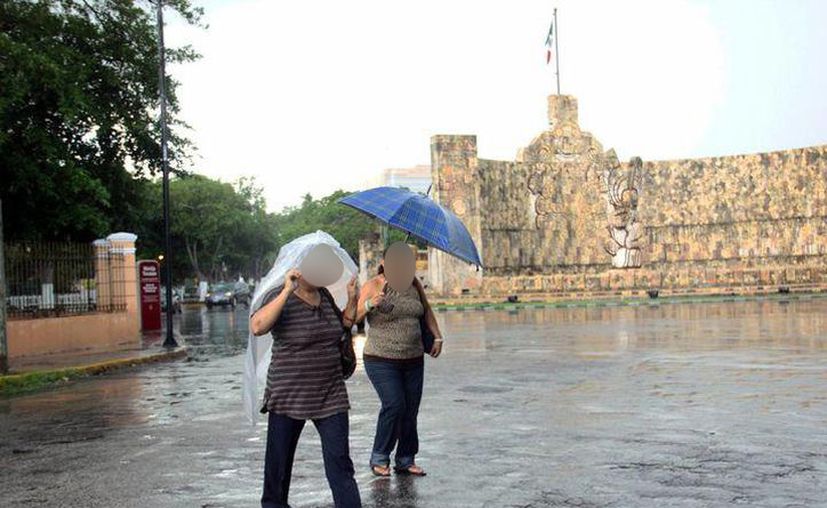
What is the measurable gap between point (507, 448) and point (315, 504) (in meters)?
2.22

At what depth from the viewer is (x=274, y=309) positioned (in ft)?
17.3

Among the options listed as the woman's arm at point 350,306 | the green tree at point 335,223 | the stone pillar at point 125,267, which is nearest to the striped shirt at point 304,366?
the woman's arm at point 350,306

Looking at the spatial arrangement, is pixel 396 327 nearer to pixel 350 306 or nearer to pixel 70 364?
pixel 350 306

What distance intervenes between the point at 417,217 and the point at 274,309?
5.86ft

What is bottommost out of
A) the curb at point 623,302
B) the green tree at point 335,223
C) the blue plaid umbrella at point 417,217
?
the curb at point 623,302

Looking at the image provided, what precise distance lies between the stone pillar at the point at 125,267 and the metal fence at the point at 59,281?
0.05m

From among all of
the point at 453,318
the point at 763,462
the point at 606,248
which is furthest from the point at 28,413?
the point at 606,248

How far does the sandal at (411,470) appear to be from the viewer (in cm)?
714

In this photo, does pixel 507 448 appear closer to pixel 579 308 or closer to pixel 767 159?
pixel 579 308

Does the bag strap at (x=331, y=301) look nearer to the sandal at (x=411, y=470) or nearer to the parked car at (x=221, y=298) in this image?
the sandal at (x=411, y=470)

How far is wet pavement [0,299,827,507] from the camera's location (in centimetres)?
663

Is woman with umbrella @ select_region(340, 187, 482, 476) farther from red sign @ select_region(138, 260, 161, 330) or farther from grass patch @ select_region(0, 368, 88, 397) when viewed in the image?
red sign @ select_region(138, 260, 161, 330)

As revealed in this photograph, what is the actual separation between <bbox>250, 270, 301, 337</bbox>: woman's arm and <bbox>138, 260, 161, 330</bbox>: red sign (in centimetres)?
2418

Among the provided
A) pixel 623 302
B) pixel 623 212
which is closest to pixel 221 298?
pixel 623 212
